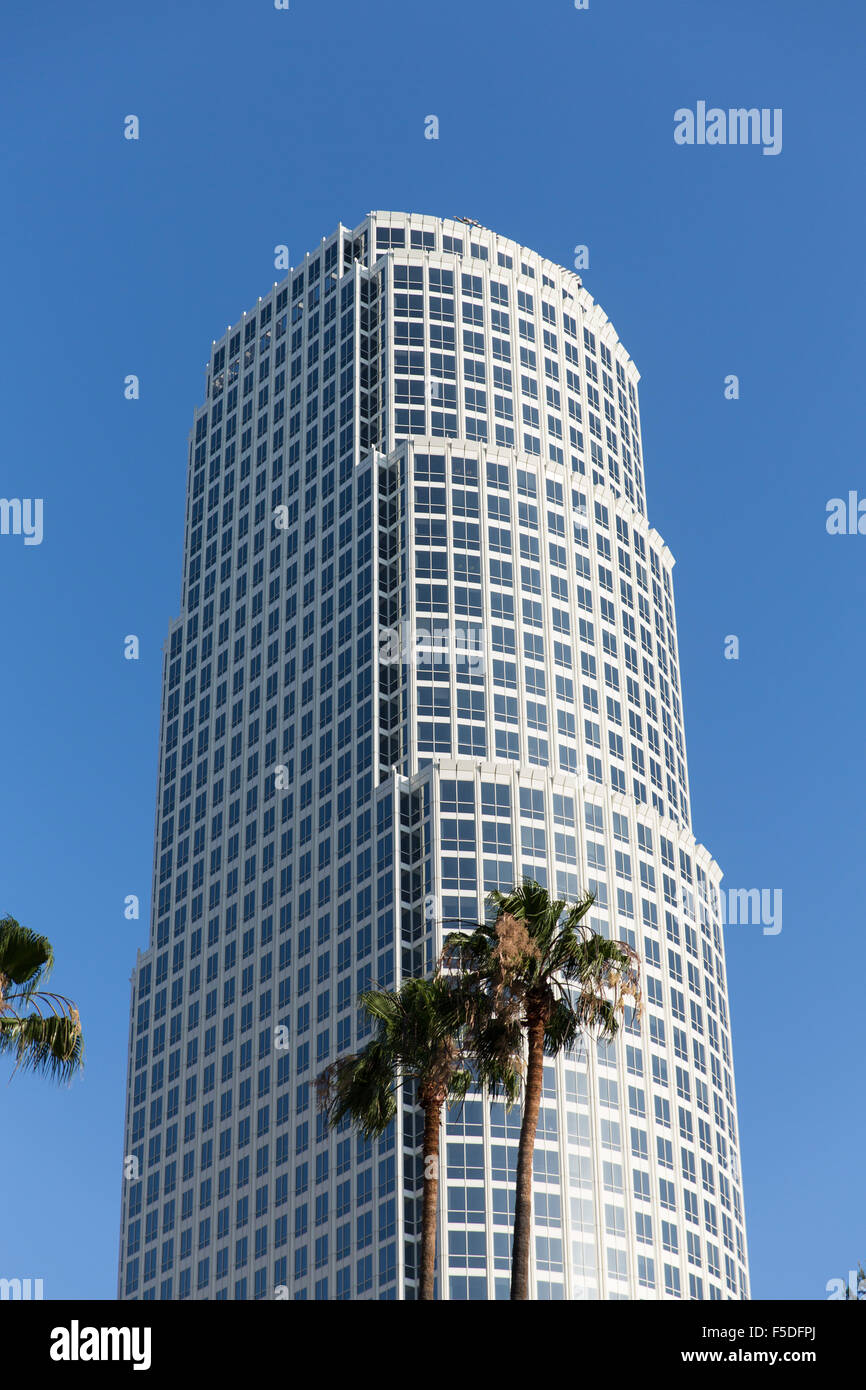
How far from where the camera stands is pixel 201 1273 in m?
152

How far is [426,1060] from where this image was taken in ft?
180

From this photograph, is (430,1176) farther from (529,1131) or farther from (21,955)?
(21,955)

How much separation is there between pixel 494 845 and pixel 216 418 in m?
67.8

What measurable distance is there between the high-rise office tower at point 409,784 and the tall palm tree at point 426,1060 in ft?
246

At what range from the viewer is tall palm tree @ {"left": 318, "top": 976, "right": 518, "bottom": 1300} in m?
54.1

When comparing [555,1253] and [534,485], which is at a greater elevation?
[534,485]

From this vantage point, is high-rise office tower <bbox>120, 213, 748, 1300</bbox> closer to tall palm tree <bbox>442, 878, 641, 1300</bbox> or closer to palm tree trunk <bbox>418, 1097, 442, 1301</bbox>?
palm tree trunk <bbox>418, 1097, 442, 1301</bbox>

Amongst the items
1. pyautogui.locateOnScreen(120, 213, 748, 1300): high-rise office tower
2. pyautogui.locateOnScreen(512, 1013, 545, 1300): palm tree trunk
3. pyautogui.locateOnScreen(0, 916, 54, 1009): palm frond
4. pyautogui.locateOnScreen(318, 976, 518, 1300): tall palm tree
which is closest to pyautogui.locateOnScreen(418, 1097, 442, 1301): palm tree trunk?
pyautogui.locateOnScreen(318, 976, 518, 1300): tall palm tree

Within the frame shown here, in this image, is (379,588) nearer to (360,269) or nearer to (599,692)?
(599,692)

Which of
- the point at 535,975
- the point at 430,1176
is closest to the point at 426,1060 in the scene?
the point at 430,1176

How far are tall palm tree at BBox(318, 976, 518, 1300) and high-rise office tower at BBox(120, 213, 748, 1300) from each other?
75.1 metres

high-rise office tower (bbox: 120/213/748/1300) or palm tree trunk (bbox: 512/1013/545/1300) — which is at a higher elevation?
high-rise office tower (bbox: 120/213/748/1300)
